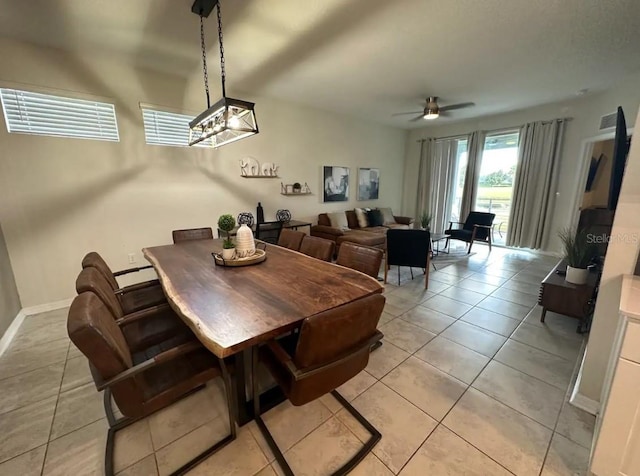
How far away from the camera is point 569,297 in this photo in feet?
7.88

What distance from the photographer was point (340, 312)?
107 cm

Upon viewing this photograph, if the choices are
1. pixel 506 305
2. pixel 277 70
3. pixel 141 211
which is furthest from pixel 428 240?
pixel 141 211

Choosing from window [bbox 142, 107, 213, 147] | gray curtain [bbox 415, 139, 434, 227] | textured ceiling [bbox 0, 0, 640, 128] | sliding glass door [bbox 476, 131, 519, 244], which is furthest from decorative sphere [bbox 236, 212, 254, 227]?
sliding glass door [bbox 476, 131, 519, 244]

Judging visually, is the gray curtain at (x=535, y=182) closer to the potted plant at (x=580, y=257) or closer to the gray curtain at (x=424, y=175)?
the gray curtain at (x=424, y=175)

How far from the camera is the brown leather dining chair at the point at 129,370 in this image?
972mm

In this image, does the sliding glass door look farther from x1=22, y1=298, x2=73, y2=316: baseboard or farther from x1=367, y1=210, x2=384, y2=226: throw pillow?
x1=22, y1=298, x2=73, y2=316: baseboard

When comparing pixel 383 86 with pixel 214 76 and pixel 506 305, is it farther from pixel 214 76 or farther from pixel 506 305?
Answer: pixel 506 305

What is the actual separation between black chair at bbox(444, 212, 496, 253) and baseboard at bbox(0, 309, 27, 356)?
6039mm

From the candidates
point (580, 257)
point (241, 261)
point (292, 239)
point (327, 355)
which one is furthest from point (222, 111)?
point (580, 257)

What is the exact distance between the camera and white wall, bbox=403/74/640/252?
3.66 m

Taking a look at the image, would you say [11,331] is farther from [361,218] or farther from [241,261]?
[361,218]

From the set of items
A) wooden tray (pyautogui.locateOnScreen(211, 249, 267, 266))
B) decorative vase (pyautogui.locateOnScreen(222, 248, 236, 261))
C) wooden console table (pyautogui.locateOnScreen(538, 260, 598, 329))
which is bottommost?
wooden console table (pyautogui.locateOnScreen(538, 260, 598, 329))

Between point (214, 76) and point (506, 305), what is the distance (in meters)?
4.72

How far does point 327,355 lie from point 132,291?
1740 mm
